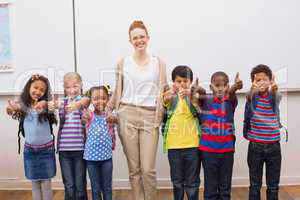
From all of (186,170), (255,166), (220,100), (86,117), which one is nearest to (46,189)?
(86,117)

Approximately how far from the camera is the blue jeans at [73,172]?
2316mm

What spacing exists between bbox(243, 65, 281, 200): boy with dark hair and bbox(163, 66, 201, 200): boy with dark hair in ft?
1.29

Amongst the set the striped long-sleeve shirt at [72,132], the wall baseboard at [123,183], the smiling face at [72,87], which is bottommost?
the wall baseboard at [123,183]

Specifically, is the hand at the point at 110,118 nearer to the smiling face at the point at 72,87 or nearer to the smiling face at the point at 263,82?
the smiling face at the point at 72,87

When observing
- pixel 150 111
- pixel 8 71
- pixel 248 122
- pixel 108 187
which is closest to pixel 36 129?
pixel 108 187

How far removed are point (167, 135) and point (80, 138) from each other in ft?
1.96

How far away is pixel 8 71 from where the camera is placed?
3.00 m

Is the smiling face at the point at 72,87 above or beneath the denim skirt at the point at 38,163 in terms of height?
above

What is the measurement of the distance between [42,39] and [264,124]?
6.50ft

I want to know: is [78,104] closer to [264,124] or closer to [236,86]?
[236,86]

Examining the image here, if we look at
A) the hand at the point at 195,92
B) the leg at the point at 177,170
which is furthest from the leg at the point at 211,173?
the hand at the point at 195,92

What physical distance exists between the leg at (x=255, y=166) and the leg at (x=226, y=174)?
16 cm

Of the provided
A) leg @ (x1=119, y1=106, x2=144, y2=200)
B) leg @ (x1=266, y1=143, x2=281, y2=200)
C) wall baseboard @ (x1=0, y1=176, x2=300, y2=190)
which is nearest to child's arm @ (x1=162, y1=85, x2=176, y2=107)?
leg @ (x1=119, y1=106, x2=144, y2=200)

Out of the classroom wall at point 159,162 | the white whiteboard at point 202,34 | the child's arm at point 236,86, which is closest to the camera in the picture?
the child's arm at point 236,86
